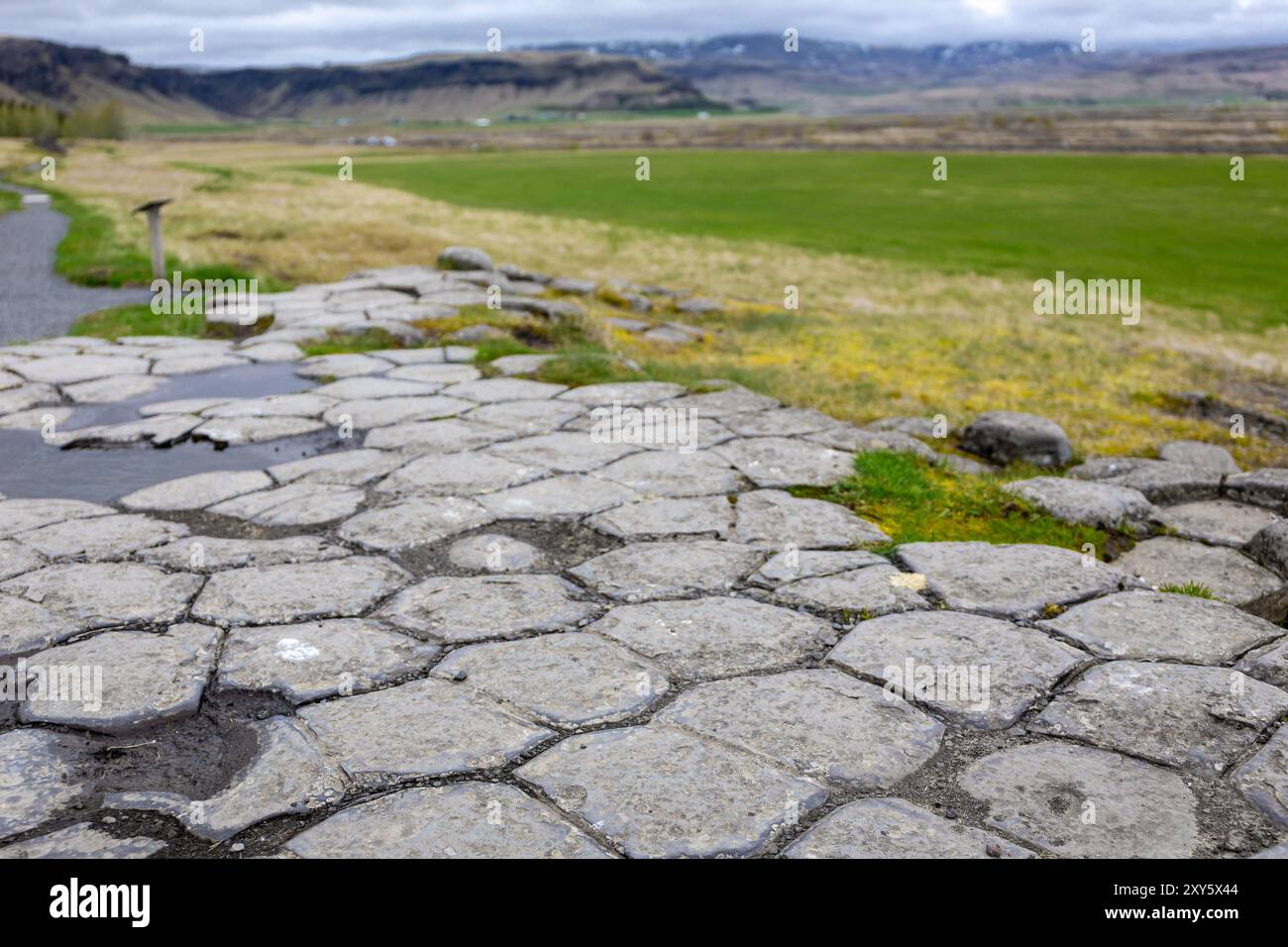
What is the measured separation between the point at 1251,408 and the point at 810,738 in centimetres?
737

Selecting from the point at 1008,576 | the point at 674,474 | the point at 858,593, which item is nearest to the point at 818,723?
the point at 858,593

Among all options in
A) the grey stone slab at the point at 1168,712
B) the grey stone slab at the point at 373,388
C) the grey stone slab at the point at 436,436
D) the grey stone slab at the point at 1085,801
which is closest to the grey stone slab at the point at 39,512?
the grey stone slab at the point at 436,436

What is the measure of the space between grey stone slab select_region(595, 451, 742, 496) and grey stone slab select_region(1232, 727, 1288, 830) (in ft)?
8.14

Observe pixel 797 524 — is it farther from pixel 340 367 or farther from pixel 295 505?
pixel 340 367

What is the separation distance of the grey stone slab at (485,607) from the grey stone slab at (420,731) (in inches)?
14.4

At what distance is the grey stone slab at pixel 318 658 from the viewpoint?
117 inches

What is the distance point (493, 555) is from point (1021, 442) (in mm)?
3431

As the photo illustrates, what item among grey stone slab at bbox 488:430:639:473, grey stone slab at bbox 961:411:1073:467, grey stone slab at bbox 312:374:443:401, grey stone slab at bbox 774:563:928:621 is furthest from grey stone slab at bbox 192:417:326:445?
grey stone slab at bbox 961:411:1073:467

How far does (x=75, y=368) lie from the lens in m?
6.90

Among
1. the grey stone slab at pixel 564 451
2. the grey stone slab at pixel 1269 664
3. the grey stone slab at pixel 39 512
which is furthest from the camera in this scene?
the grey stone slab at pixel 564 451

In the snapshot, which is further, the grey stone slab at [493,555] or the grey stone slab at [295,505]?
the grey stone slab at [295,505]

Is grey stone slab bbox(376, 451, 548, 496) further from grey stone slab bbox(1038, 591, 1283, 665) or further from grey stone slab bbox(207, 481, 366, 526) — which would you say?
grey stone slab bbox(1038, 591, 1283, 665)

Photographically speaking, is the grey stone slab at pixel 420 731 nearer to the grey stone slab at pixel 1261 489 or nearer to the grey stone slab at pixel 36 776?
the grey stone slab at pixel 36 776

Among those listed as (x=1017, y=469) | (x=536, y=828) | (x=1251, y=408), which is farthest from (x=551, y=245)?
(x=536, y=828)
